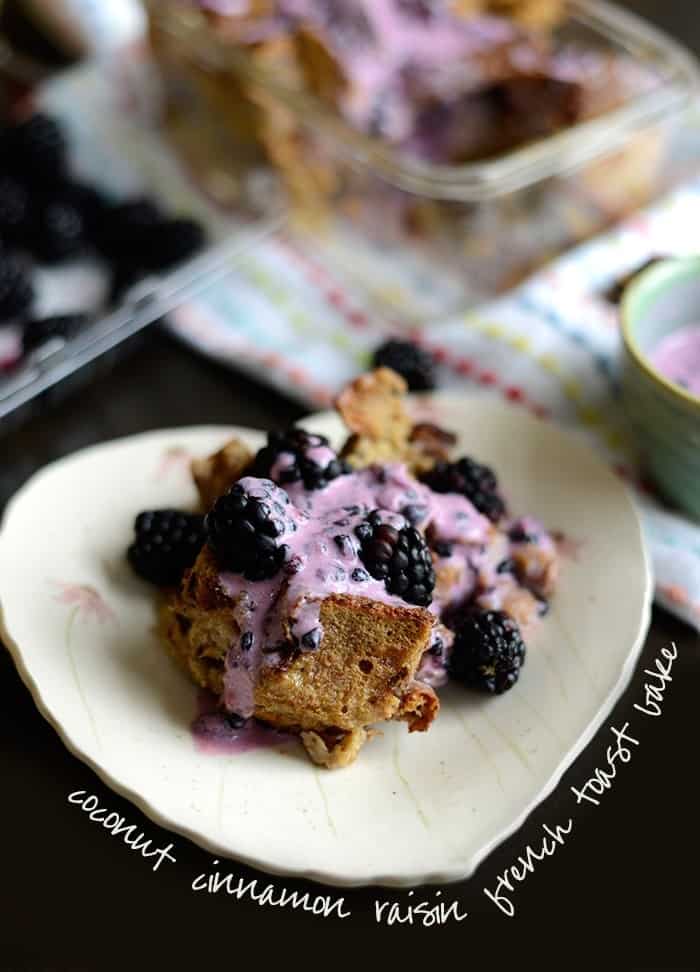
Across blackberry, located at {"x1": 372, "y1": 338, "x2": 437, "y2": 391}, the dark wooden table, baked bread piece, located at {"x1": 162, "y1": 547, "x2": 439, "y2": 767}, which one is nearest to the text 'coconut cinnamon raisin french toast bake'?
baked bread piece, located at {"x1": 162, "y1": 547, "x2": 439, "y2": 767}

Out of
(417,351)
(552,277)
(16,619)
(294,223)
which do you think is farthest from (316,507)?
(294,223)

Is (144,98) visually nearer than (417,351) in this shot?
No

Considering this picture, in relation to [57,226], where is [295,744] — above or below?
below

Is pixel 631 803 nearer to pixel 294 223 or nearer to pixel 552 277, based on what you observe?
pixel 552 277

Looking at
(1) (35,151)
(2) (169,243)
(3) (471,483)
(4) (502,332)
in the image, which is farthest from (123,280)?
(3) (471,483)

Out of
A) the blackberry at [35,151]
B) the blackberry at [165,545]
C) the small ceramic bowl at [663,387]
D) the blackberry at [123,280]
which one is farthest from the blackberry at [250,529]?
the blackberry at [35,151]

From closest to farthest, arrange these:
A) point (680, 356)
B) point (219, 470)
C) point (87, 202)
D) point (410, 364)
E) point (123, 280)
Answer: point (219, 470) < point (680, 356) < point (410, 364) < point (123, 280) < point (87, 202)

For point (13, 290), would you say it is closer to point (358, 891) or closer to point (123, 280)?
point (123, 280)
